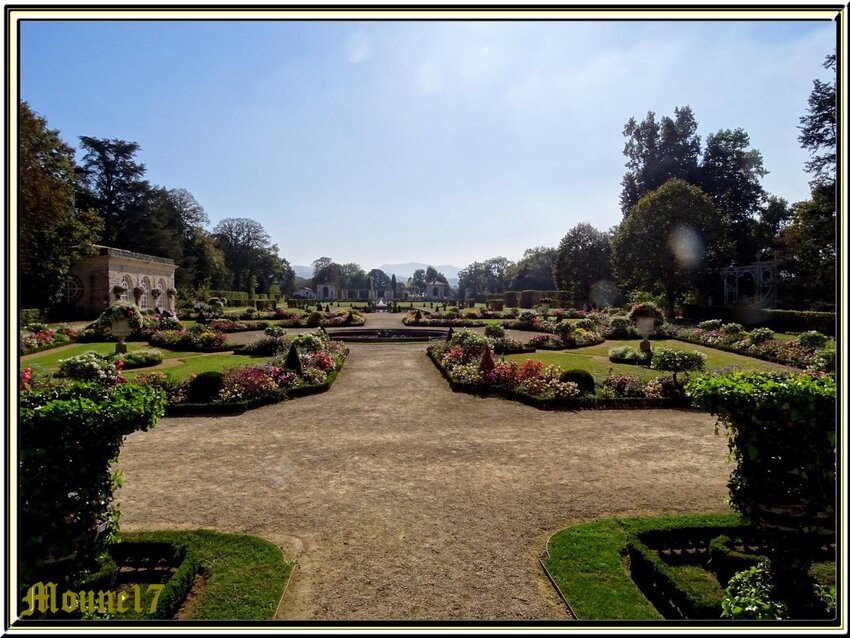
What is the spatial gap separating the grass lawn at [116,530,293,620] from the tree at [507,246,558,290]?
96.1 m

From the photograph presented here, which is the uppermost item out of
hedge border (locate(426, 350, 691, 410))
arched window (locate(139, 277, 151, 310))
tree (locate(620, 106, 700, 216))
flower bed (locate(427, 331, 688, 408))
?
tree (locate(620, 106, 700, 216))

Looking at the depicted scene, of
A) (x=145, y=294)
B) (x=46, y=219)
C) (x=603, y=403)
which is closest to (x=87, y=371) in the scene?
(x=603, y=403)

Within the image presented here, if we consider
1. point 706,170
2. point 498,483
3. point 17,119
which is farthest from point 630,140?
point 17,119

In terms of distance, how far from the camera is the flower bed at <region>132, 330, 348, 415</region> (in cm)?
1289

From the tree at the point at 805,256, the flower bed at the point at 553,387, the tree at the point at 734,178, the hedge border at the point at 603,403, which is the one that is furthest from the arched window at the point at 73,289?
the tree at the point at 734,178

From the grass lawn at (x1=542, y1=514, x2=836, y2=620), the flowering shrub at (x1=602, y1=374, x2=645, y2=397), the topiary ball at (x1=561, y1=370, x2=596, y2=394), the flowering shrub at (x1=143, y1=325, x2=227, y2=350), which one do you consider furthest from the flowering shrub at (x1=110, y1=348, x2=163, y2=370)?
the grass lawn at (x1=542, y1=514, x2=836, y2=620)

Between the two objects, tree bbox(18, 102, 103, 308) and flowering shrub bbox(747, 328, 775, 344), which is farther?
tree bbox(18, 102, 103, 308)

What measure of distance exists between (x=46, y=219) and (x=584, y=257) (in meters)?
50.7

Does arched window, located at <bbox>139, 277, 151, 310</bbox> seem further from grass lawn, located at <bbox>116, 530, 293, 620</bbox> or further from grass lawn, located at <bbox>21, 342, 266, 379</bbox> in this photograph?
grass lawn, located at <bbox>116, 530, 293, 620</bbox>

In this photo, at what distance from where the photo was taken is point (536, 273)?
100 meters

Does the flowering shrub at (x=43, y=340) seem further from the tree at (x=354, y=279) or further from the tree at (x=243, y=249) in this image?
the tree at (x=354, y=279)

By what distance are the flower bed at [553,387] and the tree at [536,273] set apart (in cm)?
8515
